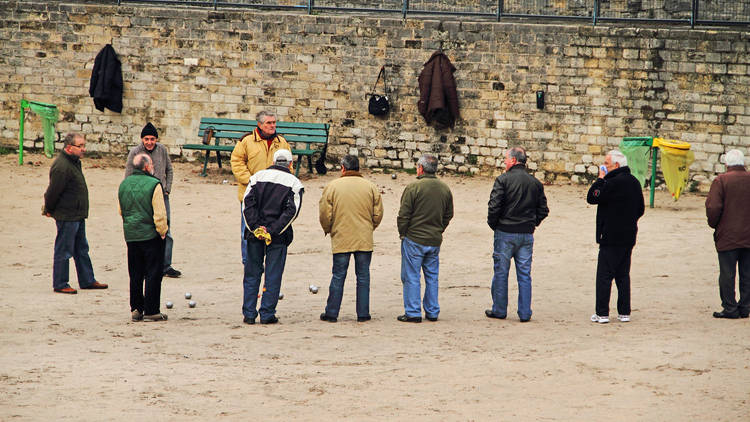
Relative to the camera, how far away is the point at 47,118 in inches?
654

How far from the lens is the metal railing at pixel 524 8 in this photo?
55.7ft

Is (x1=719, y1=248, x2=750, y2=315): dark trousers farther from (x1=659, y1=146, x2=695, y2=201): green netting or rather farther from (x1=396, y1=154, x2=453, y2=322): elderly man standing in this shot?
(x1=659, y1=146, x2=695, y2=201): green netting

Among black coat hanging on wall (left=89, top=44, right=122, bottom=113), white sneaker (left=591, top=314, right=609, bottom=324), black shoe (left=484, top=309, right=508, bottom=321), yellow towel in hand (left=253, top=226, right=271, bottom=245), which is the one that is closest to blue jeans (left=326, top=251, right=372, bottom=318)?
yellow towel in hand (left=253, top=226, right=271, bottom=245)

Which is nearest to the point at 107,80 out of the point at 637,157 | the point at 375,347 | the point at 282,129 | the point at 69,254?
the point at 282,129

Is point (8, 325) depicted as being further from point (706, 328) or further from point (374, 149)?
point (374, 149)

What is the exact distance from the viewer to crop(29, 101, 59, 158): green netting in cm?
1661

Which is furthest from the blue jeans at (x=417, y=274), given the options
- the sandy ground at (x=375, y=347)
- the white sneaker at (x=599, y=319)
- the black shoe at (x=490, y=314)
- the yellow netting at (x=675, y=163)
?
the yellow netting at (x=675, y=163)

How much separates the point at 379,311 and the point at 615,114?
8902 mm

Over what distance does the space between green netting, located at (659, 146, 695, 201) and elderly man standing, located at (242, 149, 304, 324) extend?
329 inches

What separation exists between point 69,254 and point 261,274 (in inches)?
88.8

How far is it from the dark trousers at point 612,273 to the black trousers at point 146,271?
150 inches

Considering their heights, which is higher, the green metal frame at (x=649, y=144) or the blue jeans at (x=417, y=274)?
the green metal frame at (x=649, y=144)

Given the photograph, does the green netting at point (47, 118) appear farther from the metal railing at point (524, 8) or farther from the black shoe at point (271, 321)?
the black shoe at point (271, 321)

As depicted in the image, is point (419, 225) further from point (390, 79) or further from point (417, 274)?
point (390, 79)
